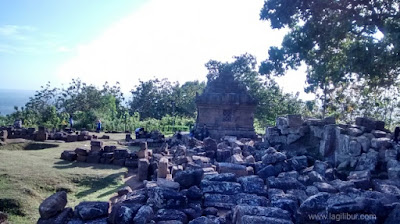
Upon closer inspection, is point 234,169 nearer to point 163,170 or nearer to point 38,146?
point 163,170

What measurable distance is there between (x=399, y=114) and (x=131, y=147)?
778 inches

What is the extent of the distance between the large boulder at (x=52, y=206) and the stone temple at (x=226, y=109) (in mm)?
10871

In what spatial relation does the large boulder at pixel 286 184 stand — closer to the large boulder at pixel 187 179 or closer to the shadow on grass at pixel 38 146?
the large boulder at pixel 187 179

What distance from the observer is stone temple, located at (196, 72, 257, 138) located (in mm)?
15664

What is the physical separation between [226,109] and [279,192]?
35.9 feet

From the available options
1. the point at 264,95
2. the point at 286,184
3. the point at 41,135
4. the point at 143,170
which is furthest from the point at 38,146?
the point at 264,95

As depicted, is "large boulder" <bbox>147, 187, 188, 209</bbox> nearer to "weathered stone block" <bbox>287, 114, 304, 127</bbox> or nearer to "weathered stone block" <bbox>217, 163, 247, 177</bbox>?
"weathered stone block" <bbox>217, 163, 247, 177</bbox>

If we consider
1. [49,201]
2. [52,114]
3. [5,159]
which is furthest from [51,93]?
[49,201]

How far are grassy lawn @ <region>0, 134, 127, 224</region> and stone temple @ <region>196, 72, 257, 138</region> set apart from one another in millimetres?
6177

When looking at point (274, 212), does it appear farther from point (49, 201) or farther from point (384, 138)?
point (384, 138)

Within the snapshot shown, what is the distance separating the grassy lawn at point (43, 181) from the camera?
6984 millimetres

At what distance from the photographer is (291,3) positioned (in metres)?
10.2

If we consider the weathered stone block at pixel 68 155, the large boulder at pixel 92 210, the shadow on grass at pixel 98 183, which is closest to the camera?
the large boulder at pixel 92 210

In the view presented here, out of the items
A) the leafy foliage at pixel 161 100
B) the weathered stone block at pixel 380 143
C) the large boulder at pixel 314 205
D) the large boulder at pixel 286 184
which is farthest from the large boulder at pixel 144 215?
the leafy foliage at pixel 161 100
